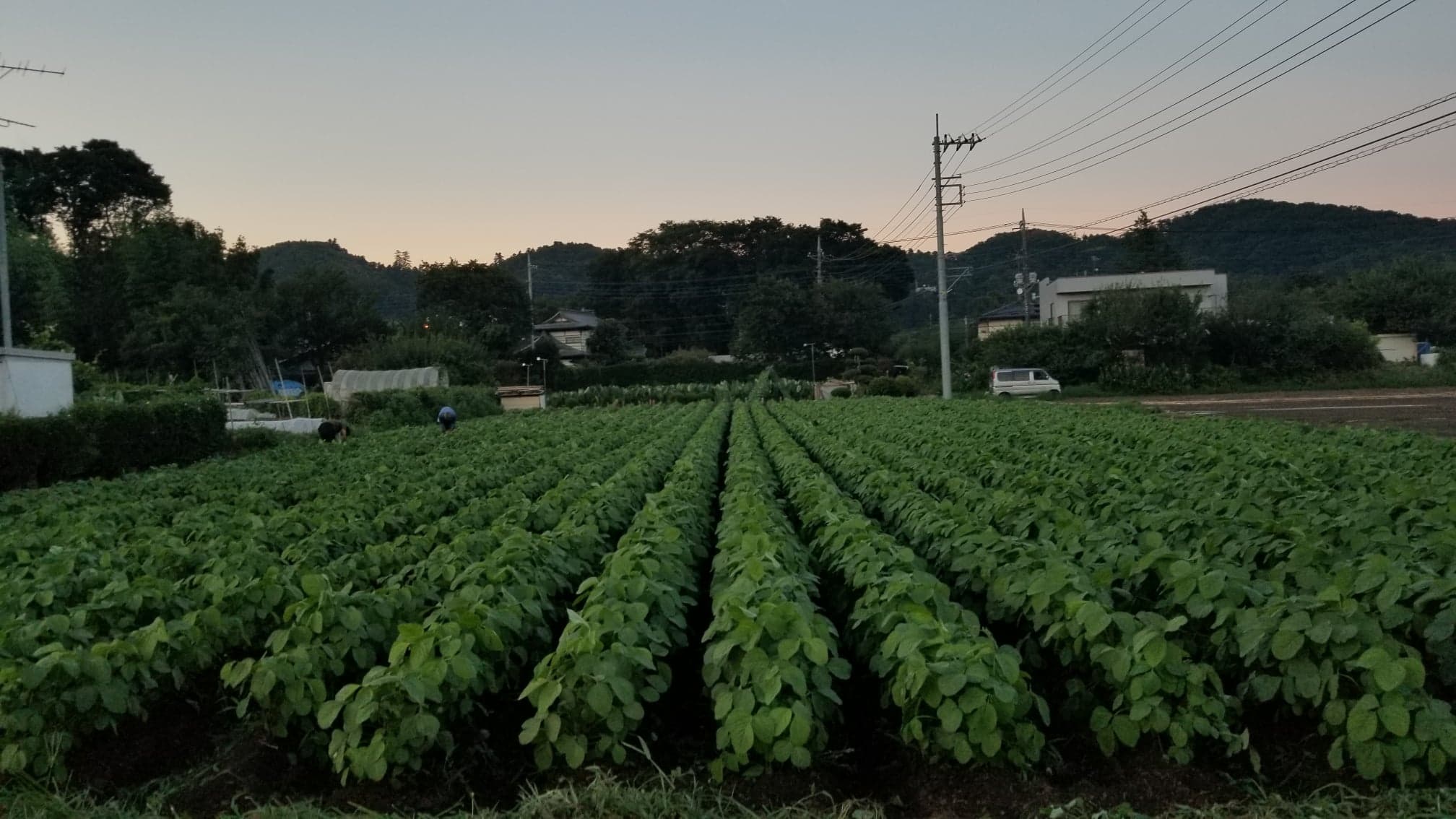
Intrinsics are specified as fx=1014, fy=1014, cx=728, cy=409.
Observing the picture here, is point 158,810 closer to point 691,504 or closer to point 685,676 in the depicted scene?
point 685,676

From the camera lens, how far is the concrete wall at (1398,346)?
185ft

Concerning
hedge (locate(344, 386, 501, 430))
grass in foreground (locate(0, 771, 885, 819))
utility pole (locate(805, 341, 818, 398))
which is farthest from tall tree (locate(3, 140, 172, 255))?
grass in foreground (locate(0, 771, 885, 819))

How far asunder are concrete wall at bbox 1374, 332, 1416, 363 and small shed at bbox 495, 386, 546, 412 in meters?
46.3

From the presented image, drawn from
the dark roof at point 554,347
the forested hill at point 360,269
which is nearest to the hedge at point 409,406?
the dark roof at point 554,347

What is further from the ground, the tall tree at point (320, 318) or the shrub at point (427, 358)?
the tall tree at point (320, 318)

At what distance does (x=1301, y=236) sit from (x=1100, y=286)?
15592 millimetres

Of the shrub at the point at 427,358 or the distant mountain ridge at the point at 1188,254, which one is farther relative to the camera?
the distant mountain ridge at the point at 1188,254

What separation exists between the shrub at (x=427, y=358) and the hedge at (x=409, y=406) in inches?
387

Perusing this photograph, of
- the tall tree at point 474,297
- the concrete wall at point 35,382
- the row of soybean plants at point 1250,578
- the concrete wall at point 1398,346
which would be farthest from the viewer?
the tall tree at point 474,297

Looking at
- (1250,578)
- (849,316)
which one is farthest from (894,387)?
(1250,578)

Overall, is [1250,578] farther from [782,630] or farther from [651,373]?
[651,373]

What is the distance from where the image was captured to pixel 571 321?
85500 millimetres

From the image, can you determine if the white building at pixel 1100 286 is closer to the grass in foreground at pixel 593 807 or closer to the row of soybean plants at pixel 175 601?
the row of soybean plants at pixel 175 601

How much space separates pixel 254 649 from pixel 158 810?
1.73 meters
